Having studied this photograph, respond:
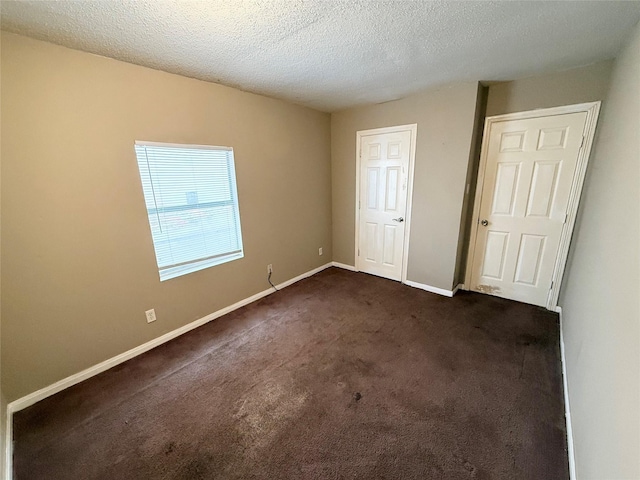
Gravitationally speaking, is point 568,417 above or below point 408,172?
below

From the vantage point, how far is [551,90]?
239 cm

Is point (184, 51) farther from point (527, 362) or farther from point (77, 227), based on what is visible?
point (527, 362)

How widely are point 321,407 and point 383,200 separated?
262 centimetres

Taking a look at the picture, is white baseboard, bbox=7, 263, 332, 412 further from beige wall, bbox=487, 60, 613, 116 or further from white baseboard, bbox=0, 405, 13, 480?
beige wall, bbox=487, 60, 613, 116

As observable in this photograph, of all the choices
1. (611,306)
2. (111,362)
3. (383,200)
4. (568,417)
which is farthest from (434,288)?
(111,362)

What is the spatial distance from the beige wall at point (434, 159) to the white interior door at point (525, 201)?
0.34m

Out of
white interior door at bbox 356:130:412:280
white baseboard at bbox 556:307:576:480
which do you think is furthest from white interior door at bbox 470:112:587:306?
white interior door at bbox 356:130:412:280

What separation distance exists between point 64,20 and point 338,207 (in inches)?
126

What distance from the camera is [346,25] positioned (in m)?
1.54

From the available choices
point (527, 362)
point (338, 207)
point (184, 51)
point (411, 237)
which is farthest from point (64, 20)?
point (527, 362)

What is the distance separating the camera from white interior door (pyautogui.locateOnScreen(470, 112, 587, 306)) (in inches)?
97.4

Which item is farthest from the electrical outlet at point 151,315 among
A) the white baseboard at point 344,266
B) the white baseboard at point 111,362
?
the white baseboard at point 344,266

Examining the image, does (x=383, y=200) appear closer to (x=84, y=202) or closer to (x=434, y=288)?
(x=434, y=288)

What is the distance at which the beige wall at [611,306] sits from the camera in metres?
0.88
